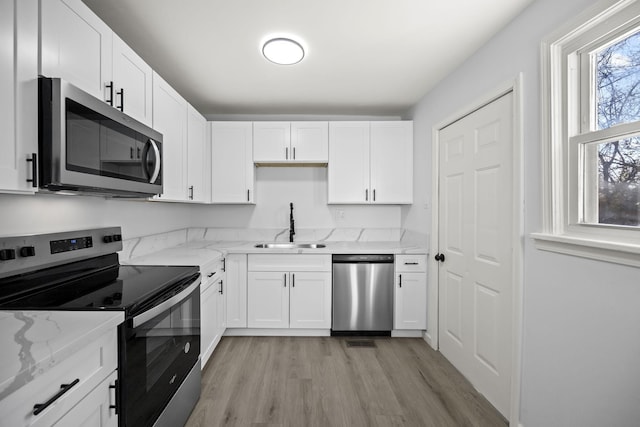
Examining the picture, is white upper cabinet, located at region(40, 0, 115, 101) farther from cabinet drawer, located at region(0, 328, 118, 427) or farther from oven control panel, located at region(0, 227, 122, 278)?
cabinet drawer, located at region(0, 328, 118, 427)

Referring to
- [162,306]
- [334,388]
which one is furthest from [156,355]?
[334,388]

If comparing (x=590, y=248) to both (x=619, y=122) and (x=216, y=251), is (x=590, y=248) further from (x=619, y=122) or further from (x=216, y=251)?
(x=216, y=251)

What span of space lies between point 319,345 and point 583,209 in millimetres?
2256

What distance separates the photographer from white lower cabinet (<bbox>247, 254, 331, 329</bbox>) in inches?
118

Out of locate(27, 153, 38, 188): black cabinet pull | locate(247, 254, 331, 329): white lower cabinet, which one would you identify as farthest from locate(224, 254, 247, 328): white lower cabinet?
locate(27, 153, 38, 188): black cabinet pull

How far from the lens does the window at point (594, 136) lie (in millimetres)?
1210

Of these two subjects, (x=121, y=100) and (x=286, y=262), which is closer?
(x=121, y=100)

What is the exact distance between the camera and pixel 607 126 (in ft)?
4.33

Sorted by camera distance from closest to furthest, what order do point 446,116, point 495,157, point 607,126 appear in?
point 607,126 < point 495,157 < point 446,116

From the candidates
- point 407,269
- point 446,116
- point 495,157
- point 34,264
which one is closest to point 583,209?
point 495,157

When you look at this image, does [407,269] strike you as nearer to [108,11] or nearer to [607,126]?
[607,126]

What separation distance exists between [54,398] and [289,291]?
223 cm

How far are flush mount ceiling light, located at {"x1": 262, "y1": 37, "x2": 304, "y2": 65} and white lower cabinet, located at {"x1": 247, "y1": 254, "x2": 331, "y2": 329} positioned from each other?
5.65 ft

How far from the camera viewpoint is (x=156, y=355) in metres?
1.40
